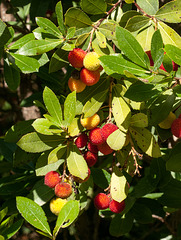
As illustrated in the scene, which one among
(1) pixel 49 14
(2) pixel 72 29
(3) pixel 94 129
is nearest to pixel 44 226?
(3) pixel 94 129

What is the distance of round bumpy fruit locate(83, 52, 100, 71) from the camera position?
984mm

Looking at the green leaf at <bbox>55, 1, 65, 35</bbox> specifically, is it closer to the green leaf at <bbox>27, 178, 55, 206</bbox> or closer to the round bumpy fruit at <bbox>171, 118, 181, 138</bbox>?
the round bumpy fruit at <bbox>171, 118, 181, 138</bbox>

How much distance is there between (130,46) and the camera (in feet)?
3.12

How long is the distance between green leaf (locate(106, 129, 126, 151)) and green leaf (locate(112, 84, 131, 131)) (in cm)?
2

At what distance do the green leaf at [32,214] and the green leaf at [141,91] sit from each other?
477 mm

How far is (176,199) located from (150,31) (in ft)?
2.43

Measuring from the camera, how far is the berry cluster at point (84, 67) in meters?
0.99

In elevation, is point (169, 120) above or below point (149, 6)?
below

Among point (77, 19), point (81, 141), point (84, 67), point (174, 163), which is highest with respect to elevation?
point (77, 19)

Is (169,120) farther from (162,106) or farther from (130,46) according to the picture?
(130,46)

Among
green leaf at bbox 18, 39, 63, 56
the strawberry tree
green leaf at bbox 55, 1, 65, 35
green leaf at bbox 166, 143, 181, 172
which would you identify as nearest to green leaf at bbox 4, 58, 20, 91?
the strawberry tree

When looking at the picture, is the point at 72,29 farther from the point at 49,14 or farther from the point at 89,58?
the point at 49,14


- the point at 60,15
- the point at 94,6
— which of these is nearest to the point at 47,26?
the point at 60,15

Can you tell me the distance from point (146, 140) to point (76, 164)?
228mm
